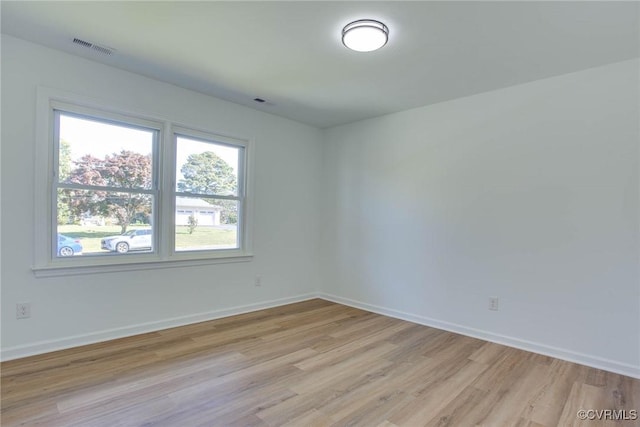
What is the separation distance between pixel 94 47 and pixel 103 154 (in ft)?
2.88

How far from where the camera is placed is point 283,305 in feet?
14.4

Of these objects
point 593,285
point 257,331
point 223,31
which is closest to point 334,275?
point 257,331

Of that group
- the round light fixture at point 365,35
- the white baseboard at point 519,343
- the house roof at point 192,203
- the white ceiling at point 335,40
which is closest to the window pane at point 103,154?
the house roof at point 192,203

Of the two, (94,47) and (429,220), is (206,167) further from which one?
(429,220)

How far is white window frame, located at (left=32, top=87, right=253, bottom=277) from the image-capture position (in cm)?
266

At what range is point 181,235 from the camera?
11.7ft

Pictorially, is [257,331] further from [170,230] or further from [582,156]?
[582,156]

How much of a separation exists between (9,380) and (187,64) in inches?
105

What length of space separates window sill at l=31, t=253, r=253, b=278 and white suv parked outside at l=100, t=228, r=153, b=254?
15 centimetres

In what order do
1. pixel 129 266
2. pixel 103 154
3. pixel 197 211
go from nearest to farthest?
1. pixel 103 154
2. pixel 129 266
3. pixel 197 211

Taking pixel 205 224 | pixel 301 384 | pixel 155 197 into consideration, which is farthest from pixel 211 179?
pixel 301 384

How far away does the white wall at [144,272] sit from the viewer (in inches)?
101

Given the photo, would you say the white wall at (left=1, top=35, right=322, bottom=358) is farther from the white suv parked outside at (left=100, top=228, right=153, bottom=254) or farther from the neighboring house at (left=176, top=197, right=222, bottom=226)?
the neighboring house at (left=176, top=197, right=222, bottom=226)

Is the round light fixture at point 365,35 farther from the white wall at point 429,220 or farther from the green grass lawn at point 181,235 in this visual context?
the green grass lawn at point 181,235
